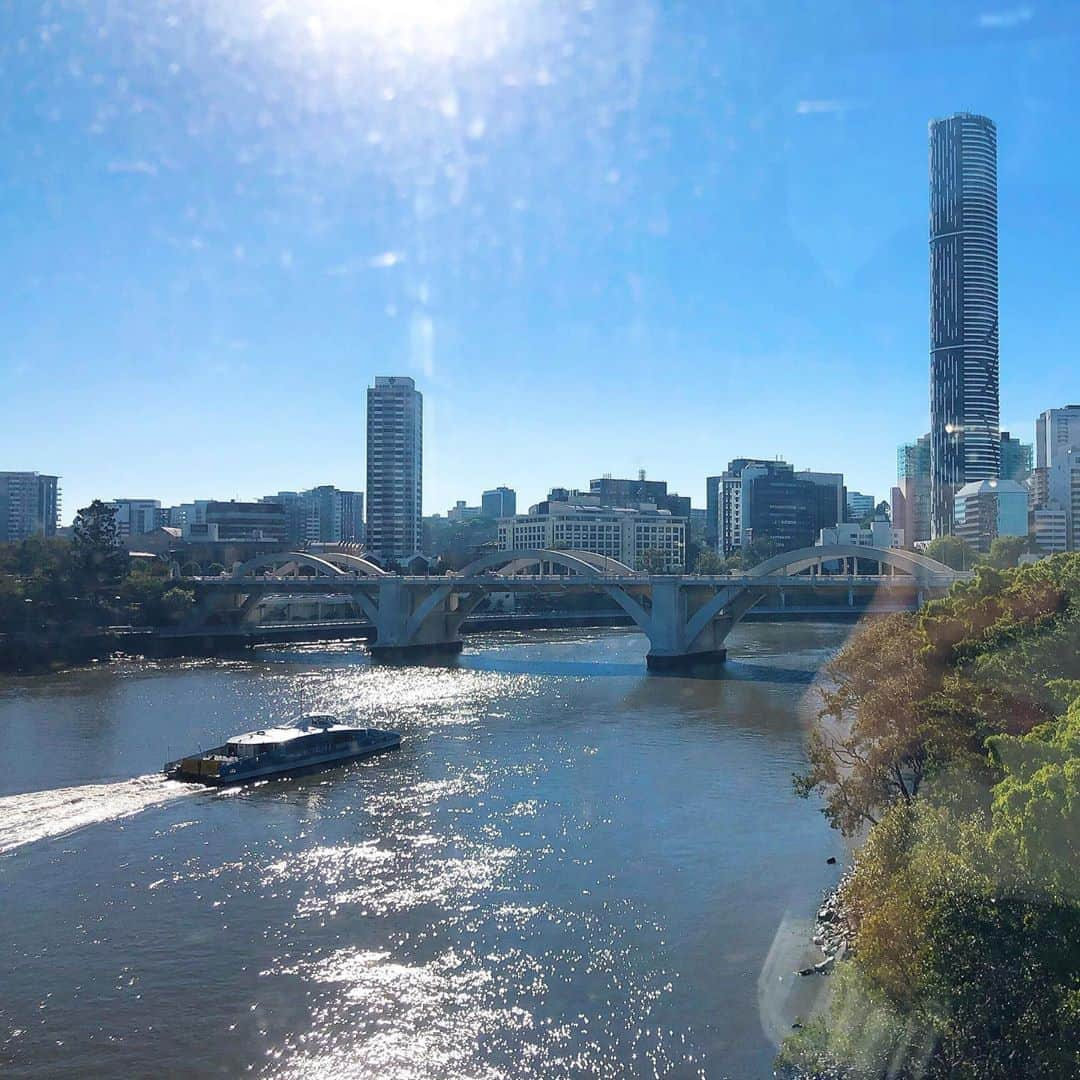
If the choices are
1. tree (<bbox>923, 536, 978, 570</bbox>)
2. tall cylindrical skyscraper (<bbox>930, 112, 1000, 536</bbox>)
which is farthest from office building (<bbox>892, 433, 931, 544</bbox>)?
tree (<bbox>923, 536, 978, 570</bbox>)

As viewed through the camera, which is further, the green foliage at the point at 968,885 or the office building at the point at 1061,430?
the office building at the point at 1061,430

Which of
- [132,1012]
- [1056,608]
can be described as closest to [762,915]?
[1056,608]

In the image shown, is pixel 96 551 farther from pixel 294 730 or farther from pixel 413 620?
pixel 294 730

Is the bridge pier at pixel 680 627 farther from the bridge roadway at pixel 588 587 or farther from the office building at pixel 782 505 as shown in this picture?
the office building at pixel 782 505

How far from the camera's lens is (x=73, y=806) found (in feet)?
62.8

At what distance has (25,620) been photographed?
4394cm

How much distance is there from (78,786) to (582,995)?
1293cm

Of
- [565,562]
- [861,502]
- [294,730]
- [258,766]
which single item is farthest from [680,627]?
[861,502]

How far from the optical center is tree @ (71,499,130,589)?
4850 centimetres

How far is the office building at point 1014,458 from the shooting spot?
128m

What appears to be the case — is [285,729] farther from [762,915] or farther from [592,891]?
[762,915]

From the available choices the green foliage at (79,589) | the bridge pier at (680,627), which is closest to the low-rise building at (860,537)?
the bridge pier at (680,627)

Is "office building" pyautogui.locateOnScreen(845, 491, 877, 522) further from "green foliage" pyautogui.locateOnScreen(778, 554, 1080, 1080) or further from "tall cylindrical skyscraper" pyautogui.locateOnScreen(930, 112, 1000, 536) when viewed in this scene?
"green foliage" pyautogui.locateOnScreen(778, 554, 1080, 1080)

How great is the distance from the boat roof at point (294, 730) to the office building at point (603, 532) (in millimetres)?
75721
